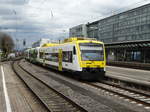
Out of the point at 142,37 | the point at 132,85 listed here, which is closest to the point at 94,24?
the point at 142,37

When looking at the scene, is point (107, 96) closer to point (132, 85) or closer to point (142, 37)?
point (132, 85)

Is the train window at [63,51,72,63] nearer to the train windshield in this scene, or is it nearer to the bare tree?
the train windshield

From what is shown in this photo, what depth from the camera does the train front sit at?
15.7 meters

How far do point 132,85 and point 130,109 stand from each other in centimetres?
602

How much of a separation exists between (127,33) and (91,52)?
151 ft

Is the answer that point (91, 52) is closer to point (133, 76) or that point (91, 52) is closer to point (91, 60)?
point (91, 60)

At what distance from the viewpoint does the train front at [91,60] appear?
15695mm

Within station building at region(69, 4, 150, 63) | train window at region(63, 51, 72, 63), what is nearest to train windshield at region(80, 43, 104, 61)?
train window at region(63, 51, 72, 63)

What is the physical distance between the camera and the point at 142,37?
5425cm

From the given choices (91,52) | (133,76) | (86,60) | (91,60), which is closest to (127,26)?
(133,76)

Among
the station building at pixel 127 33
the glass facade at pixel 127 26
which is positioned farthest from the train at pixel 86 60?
the glass facade at pixel 127 26

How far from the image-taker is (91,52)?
16312 millimetres

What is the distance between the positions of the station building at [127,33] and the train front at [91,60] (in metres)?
15.4

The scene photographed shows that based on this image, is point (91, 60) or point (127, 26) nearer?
point (91, 60)
